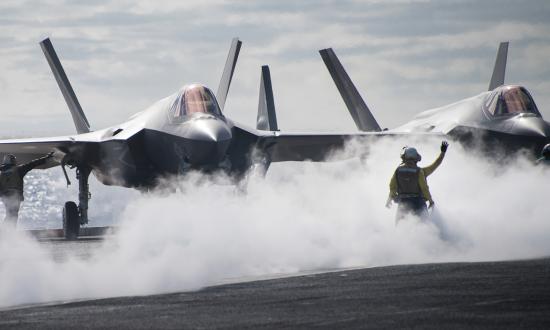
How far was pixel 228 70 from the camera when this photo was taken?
3388 centimetres

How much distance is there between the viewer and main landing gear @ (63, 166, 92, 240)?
29.9 meters

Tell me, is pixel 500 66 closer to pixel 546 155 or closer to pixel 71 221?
pixel 546 155

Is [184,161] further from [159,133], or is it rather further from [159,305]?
[159,305]

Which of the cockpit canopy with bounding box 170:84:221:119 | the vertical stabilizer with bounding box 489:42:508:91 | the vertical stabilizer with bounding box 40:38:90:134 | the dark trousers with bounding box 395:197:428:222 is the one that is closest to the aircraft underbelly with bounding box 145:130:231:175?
the cockpit canopy with bounding box 170:84:221:119

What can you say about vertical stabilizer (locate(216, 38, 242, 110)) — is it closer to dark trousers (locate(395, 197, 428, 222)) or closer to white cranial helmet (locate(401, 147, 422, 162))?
white cranial helmet (locate(401, 147, 422, 162))

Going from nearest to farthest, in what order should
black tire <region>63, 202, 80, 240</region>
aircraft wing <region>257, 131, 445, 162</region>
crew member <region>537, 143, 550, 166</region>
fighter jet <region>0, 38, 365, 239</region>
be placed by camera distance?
1. crew member <region>537, 143, 550, 166</region>
2. fighter jet <region>0, 38, 365, 239</region>
3. aircraft wing <region>257, 131, 445, 162</region>
4. black tire <region>63, 202, 80, 240</region>

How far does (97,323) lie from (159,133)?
15013 millimetres

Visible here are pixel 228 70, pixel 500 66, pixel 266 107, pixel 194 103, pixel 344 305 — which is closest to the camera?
pixel 344 305

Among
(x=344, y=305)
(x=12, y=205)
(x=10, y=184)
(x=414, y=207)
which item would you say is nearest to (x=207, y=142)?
(x=12, y=205)

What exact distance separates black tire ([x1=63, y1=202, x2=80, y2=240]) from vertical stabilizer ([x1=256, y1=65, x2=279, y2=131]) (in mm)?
12698

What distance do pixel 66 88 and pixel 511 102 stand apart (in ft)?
51.3

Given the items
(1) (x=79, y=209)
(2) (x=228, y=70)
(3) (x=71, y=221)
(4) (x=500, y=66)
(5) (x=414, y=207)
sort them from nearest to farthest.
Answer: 1. (5) (x=414, y=207)
2. (1) (x=79, y=209)
3. (3) (x=71, y=221)
4. (2) (x=228, y=70)
5. (4) (x=500, y=66)

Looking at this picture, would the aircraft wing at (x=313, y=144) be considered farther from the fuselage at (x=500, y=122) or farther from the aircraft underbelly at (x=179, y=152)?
the aircraft underbelly at (x=179, y=152)

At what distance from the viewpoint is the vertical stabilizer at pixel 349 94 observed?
38.2m
